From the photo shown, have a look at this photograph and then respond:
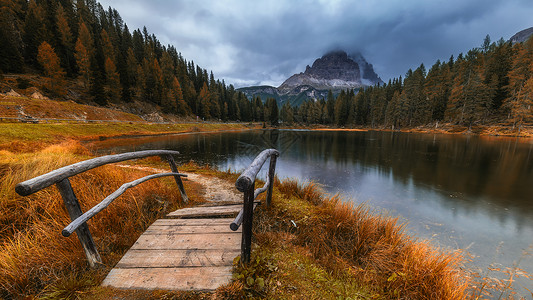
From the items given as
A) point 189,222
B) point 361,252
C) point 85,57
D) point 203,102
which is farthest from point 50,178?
point 203,102

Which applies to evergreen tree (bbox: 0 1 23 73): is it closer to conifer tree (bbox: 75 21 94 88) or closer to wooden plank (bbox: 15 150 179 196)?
conifer tree (bbox: 75 21 94 88)

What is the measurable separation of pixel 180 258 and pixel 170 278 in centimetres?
33

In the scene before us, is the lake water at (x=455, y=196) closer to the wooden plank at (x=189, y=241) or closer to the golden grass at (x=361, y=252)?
the golden grass at (x=361, y=252)

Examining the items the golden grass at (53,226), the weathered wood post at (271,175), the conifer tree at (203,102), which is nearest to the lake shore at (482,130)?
the weathered wood post at (271,175)

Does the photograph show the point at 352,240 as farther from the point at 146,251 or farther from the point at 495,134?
the point at 495,134

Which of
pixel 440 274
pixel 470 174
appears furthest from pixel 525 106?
pixel 440 274

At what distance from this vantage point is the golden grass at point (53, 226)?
2158 mm

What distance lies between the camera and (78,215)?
87.1 inches

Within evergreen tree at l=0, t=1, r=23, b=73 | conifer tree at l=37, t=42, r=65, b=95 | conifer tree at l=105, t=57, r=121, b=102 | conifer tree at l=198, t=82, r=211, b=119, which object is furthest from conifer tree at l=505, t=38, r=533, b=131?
evergreen tree at l=0, t=1, r=23, b=73

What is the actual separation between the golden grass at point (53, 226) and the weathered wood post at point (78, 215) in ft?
0.55

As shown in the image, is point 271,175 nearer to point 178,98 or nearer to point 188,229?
point 188,229

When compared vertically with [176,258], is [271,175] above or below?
above

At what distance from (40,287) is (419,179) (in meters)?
16.2

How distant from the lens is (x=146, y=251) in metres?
2.59
